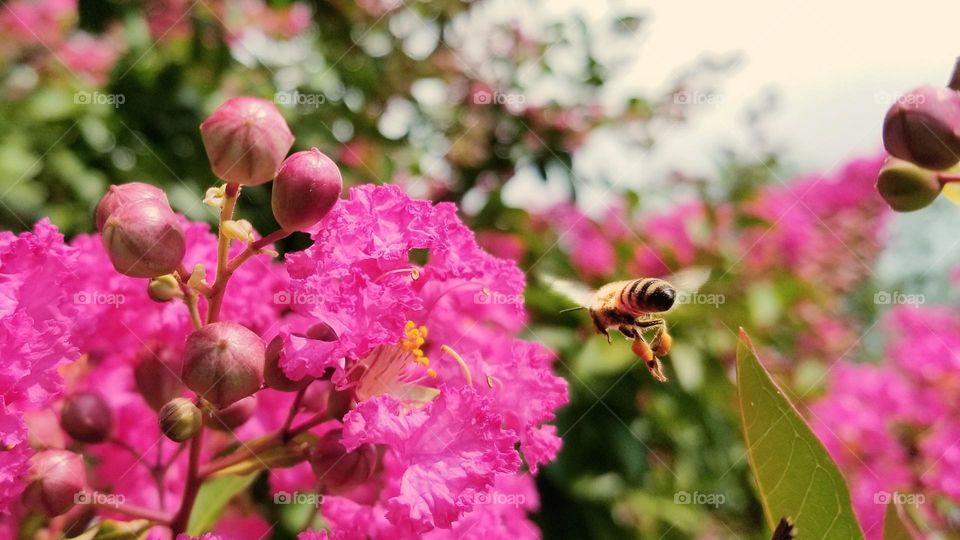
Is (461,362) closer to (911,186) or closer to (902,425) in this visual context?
(911,186)

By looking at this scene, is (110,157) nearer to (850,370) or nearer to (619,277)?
(619,277)

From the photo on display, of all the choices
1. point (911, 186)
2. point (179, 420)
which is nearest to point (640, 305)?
point (911, 186)

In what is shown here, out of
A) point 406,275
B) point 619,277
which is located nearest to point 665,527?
point 619,277

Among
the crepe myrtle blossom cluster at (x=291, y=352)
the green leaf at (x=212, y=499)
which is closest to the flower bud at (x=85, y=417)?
the crepe myrtle blossom cluster at (x=291, y=352)

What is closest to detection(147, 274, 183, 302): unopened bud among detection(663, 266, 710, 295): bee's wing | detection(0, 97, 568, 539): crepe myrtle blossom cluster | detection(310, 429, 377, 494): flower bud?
detection(0, 97, 568, 539): crepe myrtle blossom cluster

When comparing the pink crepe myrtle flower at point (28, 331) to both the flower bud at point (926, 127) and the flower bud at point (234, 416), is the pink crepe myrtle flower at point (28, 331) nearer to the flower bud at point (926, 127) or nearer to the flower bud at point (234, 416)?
the flower bud at point (234, 416)

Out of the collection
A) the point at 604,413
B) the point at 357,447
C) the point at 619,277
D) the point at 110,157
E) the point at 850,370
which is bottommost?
the point at 850,370

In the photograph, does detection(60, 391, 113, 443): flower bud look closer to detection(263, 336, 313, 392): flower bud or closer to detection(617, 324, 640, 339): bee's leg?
detection(263, 336, 313, 392): flower bud
